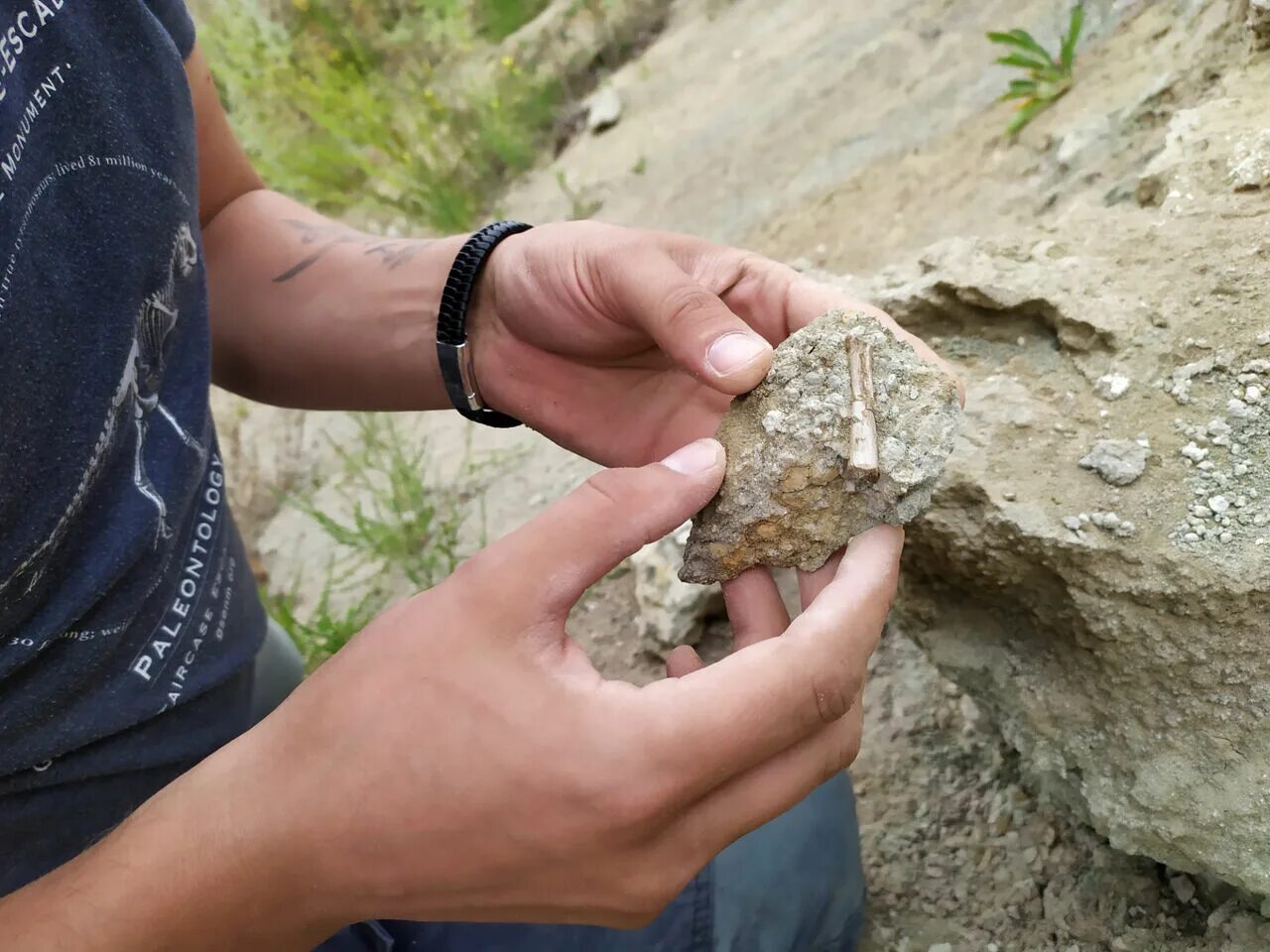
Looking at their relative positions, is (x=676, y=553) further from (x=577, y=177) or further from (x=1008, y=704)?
(x=577, y=177)

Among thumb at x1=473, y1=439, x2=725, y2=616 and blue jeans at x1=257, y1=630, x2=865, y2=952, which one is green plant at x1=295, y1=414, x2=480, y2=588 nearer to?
blue jeans at x1=257, y1=630, x2=865, y2=952

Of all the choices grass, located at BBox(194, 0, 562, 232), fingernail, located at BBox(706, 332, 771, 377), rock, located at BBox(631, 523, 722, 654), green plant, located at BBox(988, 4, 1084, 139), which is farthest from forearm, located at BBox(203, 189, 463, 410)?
grass, located at BBox(194, 0, 562, 232)

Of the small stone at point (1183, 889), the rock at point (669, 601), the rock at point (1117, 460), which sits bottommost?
the small stone at point (1183, 889)

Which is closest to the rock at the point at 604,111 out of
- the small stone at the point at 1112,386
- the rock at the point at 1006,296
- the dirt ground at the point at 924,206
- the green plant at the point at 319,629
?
the dirt ground at the point at 924,206

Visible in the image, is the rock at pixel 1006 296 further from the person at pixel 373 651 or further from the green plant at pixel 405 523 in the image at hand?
the green plant at pixel 405 523

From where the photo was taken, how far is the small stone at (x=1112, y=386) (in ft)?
4.07

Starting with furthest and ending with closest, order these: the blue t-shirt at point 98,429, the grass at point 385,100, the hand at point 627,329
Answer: the grass at point 385,100 → the hand at point 627,329 → the blue t-shirt at point 98,429

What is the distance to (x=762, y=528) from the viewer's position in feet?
3.68

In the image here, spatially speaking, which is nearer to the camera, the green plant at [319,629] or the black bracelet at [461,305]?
the black bracelet at [461,305]

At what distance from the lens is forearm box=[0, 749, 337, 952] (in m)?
0.92

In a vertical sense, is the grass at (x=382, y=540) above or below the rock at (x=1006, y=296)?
below

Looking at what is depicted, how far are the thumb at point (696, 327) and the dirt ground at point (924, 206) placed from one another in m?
0.64

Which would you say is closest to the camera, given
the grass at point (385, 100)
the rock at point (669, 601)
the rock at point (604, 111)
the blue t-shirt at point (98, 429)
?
the blue t-shirt at point (98, 429)

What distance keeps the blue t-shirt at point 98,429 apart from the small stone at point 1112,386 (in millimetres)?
1235
